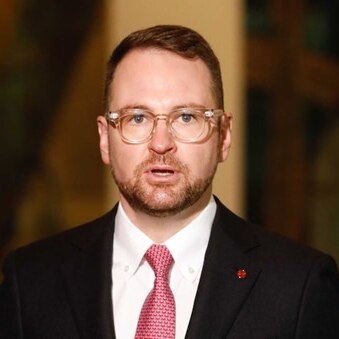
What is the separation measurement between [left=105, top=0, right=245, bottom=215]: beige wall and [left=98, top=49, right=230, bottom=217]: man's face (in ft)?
5.70

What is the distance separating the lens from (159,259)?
210cm

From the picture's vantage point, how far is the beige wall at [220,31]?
3832 mm

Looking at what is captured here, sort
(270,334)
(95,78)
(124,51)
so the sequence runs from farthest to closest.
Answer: (95,78), (124,51), (270,334)

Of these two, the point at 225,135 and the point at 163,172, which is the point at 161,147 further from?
the point at 225,135

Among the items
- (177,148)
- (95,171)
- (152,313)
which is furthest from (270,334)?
(95,171)

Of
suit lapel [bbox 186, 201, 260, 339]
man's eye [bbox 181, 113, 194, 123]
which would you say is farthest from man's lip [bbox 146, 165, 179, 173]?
suit lapel [bbox 186, 201, 260, 339]

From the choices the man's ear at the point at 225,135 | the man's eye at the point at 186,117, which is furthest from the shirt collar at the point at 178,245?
the man's eye at the point at 186,117

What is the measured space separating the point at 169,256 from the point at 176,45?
0.43 metres

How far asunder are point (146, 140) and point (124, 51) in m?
0.22

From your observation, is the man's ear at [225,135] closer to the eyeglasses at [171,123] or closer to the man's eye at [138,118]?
the eyeglasses at [171,123]

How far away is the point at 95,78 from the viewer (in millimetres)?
4129

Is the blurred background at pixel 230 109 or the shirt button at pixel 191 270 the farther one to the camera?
the blurred background at pixel 230 109

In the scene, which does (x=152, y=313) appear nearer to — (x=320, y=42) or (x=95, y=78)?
(x=95, y=78)

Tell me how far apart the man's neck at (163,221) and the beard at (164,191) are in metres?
0.05
